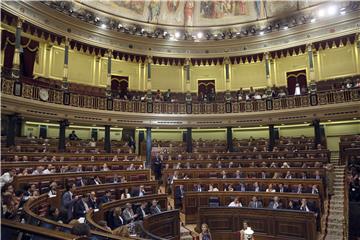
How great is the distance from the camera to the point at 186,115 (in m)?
16.5

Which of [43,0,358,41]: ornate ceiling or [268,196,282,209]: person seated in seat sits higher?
[43,0,358,41]: ornate ceiling

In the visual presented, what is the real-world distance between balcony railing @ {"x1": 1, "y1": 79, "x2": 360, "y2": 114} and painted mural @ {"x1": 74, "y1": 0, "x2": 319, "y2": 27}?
5.39 m

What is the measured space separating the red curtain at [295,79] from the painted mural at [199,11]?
3.63 meters

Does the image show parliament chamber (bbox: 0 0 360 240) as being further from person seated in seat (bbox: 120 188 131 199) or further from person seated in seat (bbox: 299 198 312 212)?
person seated in seat (bbox: 120 188 131 199)

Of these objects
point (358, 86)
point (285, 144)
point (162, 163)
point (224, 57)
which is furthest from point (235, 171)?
point (224, 57)

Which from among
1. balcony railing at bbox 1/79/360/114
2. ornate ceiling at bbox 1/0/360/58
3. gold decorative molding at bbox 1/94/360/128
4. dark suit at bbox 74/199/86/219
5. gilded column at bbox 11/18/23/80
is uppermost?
ornate ceiling at bbox 1/0/360/58

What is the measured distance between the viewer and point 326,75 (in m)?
16.9

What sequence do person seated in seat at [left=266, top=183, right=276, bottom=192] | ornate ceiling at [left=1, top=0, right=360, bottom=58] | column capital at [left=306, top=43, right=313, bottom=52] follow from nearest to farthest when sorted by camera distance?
person seated in seat at [left=266, top=183, right=276, bottom=192], ornate ceiling at [left=1, top=0, right=360, bottom=58], column capital at [left=306, top=43, right=313, bottom=52]

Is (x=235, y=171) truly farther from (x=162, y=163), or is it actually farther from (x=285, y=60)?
(x=285, y=60)

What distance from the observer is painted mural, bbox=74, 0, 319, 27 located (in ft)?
56.0

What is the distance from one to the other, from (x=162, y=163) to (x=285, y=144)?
6.48 metres

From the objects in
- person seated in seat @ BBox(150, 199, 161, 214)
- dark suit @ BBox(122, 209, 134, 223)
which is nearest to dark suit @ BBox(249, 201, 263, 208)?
person seated in seat @ BBox(150, 199, 161, 214)

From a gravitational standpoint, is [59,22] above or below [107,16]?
below

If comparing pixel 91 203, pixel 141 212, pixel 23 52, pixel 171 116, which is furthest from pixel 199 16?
pixel 91 203
